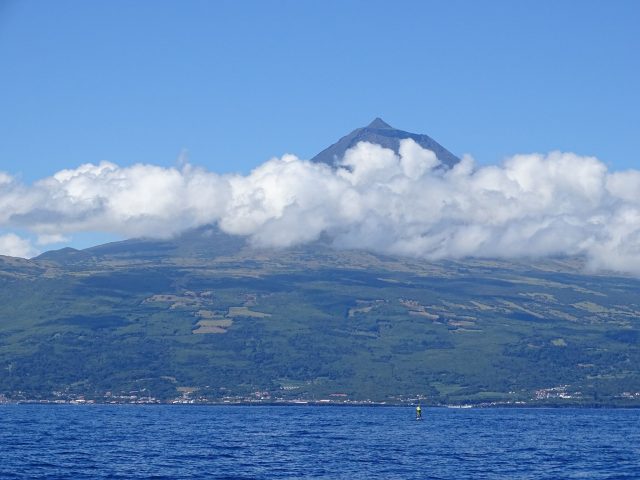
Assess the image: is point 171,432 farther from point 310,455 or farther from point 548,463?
point 548,463

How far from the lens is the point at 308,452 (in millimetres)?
135750

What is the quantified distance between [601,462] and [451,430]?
64.7m

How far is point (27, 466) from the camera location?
112312 mm

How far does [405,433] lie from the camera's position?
180250mm

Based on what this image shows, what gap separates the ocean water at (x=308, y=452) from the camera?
112 m

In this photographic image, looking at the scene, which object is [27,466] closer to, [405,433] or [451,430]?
[405,433]

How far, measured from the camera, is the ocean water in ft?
367

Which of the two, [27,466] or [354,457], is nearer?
[27,466]

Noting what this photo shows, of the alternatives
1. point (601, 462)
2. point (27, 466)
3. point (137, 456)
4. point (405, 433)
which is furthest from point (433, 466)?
point (405, 433)

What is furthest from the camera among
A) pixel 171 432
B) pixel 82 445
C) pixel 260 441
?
pixel 171 432

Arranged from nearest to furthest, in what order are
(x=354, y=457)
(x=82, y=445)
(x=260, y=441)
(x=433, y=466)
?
(x=433, y=466), (x=354, y=457), (x=82, y=445), (x=260, y=441)

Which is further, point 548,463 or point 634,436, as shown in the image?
point 634,436

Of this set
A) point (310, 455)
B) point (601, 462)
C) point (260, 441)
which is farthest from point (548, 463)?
point (260, 441)

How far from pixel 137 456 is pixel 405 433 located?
6418 centimetres
